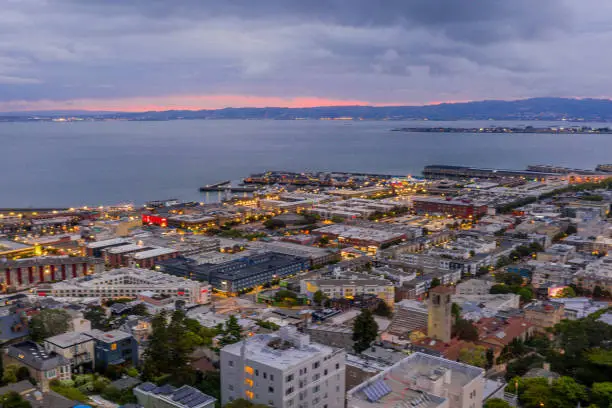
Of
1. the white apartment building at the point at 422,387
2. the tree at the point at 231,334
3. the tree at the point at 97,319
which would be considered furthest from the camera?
the tree at the point at 97,319

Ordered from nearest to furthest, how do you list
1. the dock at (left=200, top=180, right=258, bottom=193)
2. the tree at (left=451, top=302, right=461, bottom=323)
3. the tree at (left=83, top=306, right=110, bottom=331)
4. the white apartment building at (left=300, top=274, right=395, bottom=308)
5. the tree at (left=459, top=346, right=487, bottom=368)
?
the tree at (left=459, top=346, right=487, bottom=368) < the tree at (left=83, top=306, right=110, bottom=331) < the tree at (left=451, top=302, right=461, bottom=323) < the white apartment building at (left=300, top=274, right=395, bottom=308) < the dock at (left=200, top=180, right=258, bottom=193)

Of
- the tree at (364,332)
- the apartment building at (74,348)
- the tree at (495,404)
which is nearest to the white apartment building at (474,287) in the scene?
the tree at (364,332)

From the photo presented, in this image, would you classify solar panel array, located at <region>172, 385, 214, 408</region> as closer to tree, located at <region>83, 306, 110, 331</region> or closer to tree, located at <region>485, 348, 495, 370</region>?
tree, located at <region>83, 306, 110, 331</region>

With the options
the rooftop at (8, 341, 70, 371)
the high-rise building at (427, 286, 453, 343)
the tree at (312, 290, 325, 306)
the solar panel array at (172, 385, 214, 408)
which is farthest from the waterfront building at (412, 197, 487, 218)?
the solar panel array at (172, 385, 214, 408)

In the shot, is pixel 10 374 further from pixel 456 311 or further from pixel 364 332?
pixel 456 311

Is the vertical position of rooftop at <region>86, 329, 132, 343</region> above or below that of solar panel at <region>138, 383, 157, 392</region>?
below

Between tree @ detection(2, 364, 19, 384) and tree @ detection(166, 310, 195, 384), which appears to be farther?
tree @ detection(166, 310, 195, 384)

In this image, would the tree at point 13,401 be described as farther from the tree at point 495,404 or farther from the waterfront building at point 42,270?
the waterfront building at point 42,270

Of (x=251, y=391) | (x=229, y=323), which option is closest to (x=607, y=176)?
(x=229, y=323)
